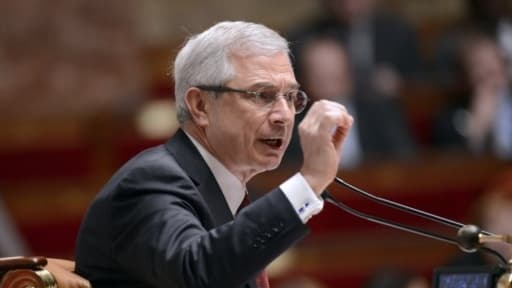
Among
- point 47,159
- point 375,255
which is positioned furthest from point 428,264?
point 47,159

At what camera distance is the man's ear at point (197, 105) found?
9.27 ft

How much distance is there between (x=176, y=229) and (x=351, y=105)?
12.3 feet

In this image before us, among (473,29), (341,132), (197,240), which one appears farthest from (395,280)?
(473,29)

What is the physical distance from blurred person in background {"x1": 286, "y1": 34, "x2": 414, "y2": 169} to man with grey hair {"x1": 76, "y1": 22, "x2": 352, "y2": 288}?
3.21 m

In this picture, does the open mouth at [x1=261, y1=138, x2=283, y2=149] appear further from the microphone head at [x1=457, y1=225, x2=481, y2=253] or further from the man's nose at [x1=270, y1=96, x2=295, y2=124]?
the microphone head at [x1=457, y1=225, x2=481, y2=253]

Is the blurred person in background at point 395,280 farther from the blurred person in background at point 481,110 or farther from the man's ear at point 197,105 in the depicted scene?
the man's ear at point 197,105

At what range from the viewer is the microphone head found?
269 centimetres

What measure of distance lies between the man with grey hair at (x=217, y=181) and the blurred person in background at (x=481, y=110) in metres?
3.45

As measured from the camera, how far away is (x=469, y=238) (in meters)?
2.70

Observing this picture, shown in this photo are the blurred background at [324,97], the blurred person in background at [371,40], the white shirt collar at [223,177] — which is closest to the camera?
the white shirt collar at [223,177]

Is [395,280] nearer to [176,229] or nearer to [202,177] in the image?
[202,177]

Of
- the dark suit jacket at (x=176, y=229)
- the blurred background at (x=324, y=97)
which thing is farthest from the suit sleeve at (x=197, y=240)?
the blurred background at (x=324, y=97)

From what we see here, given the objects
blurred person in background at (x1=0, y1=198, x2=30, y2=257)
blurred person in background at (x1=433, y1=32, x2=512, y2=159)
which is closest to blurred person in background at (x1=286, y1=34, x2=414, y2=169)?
blurred person in background at (x1=433, y1=32, x2=512, y2=159)

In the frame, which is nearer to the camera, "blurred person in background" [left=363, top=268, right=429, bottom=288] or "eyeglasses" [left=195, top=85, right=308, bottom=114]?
"eyeglasses" [left=195, top=85, right=308, bottom=114]
